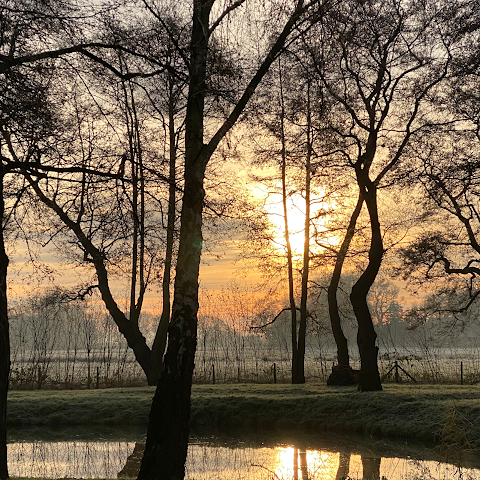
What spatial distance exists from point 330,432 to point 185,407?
866 centimetres

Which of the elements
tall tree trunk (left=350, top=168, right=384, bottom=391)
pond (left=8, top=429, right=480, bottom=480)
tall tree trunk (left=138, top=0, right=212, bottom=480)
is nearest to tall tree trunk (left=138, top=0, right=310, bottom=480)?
tall tree trunk (left=138, top=0, right=212, bottom=480)

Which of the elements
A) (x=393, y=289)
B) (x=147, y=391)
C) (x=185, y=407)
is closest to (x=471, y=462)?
(x=185, y=407)

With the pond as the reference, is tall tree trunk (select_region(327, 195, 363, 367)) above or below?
above

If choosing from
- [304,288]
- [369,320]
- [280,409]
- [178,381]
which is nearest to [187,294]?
[178,381]

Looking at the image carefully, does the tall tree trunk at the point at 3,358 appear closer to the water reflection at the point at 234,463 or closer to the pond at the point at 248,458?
the pond at the point at 248,458

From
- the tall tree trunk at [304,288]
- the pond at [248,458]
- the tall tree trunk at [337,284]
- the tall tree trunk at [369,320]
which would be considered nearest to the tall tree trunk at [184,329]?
the pond at [248,458]

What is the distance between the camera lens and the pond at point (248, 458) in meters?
10.5

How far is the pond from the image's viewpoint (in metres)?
10.5

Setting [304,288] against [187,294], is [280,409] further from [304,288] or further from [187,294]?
[187,294]

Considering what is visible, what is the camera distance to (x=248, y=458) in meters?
12.1

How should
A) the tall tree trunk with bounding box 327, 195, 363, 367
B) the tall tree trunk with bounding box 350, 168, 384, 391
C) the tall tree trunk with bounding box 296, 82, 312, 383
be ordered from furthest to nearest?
the tall tree trunk with bounding box 296, 82, 312, 383
the tall tree trunk with bounding box 327, 195, 363, 367
the tall tree trunk with bounding box 350, 168, 384, 391

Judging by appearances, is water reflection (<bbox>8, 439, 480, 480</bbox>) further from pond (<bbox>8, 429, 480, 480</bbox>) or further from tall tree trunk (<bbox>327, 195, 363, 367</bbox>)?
tall tree trunk (<bbox>327, 195, 363, 367</bbox>)

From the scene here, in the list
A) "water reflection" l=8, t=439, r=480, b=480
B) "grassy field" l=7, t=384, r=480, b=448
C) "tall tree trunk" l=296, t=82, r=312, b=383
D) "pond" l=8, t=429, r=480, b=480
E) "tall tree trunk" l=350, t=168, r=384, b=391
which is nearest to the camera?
"water reflection" l=8, t=439, r=480, b=480

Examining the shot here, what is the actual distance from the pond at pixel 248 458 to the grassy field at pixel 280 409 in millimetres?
865
